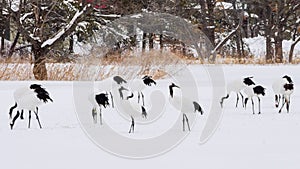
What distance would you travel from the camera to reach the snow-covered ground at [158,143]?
12.2 feet

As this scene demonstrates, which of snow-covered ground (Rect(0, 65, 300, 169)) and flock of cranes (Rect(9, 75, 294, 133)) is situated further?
flock of cranes (Rect(9, 75, 294, 133))

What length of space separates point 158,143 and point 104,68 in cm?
674

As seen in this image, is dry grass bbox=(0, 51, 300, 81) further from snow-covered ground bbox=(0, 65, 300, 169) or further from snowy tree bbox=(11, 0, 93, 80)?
snow-covered ground bbox=(0, 65, 300, 169)

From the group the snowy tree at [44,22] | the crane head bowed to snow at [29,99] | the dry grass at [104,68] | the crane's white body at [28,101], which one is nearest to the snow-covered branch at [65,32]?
the snowy tree at [44,22]

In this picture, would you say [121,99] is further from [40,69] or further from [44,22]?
[44,22]

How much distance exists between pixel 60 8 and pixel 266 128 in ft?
40.6

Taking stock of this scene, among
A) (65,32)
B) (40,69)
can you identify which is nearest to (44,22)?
(65,32)

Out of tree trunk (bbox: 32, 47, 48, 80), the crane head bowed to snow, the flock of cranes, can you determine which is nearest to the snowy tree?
tree trunk (bbox: 32, 47, 48, 80)

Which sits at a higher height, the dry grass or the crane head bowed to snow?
the dry grass

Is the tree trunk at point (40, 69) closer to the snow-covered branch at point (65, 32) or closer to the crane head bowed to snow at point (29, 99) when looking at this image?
the snow-covered branch at point (65, 32)

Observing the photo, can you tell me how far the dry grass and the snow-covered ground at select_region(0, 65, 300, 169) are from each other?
387 cm

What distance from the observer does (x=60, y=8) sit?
16.4m

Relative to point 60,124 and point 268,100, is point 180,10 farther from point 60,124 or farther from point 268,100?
point 60,124

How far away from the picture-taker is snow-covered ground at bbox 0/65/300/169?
371cm
